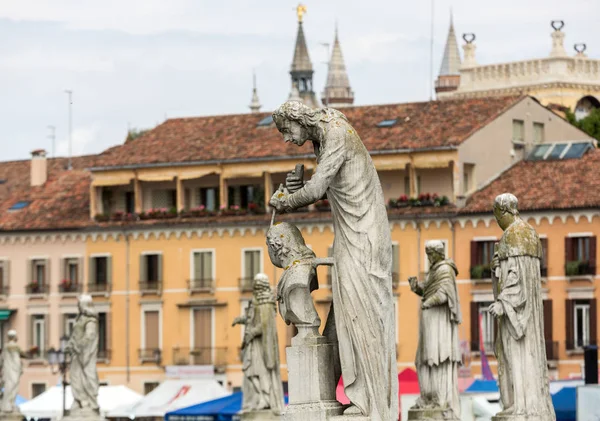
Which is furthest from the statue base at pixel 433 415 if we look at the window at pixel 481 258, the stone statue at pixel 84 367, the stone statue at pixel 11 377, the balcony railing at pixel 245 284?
the balcony railing at pixel 245 284

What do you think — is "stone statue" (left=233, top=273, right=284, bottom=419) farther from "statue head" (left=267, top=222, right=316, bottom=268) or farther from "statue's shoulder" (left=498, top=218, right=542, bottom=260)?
"statue head" (left=267, top=222, right=316, bottom=268)

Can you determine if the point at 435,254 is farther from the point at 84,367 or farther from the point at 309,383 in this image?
the point at 84,367

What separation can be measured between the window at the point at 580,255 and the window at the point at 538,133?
8528 mm

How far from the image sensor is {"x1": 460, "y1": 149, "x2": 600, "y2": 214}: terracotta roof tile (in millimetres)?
73062

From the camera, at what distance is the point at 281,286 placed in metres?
14.2

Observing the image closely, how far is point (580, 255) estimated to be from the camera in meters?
74.1

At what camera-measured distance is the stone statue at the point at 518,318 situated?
19.2 meters

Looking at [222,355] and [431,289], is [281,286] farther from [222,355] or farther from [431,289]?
[222,355]

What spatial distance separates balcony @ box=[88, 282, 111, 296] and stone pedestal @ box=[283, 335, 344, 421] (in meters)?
70.6

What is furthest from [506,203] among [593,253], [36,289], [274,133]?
→ [36,289]

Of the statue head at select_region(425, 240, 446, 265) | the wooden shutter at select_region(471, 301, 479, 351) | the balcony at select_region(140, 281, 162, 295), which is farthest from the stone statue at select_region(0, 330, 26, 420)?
the balcony at select_region(140, 281, 162, 295)

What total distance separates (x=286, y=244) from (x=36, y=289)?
72081 mm

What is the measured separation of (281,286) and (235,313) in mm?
66842

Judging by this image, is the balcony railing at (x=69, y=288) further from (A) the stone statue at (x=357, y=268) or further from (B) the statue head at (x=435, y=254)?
(A) the stone statue at (x=357, y=268)
